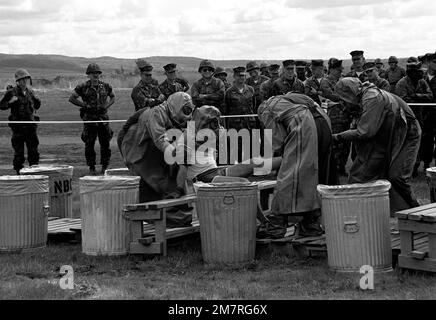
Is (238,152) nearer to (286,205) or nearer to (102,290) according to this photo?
(286,205)

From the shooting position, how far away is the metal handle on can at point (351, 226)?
27.0ft

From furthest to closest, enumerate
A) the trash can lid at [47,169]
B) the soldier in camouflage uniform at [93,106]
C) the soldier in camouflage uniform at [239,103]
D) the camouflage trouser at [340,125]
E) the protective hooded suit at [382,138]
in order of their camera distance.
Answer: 1. the soldier in camouflage uniform at [239,103]
2. the soldier in camouflage uniform at [93,106]
3. the camouflage trouser at [340,125]
4. the trash can lid at [47,169]
5. the protective hooded suit at [382,138]

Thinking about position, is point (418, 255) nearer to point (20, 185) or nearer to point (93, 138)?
point (20, 185)

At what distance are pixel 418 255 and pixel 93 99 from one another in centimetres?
1106

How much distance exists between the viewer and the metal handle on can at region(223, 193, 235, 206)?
8875mm

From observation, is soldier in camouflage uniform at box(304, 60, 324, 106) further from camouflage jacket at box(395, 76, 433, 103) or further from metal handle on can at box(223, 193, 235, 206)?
metal handle on can at box(223, 193, 235, 206)

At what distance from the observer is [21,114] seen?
1772 centimetres

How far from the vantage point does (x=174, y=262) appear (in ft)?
30.2

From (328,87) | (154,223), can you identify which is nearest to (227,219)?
(154,223)

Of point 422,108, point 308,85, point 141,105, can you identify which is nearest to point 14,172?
point 141,105

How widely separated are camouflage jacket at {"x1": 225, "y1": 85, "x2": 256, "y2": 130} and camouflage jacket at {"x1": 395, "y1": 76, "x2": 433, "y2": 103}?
122 inches

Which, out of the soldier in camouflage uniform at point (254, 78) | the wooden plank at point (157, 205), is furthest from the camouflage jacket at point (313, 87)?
the wooden plank at point (157, 205)

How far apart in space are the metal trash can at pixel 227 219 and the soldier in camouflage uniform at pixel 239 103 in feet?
A: 29.1

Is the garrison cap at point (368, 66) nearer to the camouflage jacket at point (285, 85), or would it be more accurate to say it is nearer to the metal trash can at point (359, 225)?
the camouflage jacket at point (285, 85)
